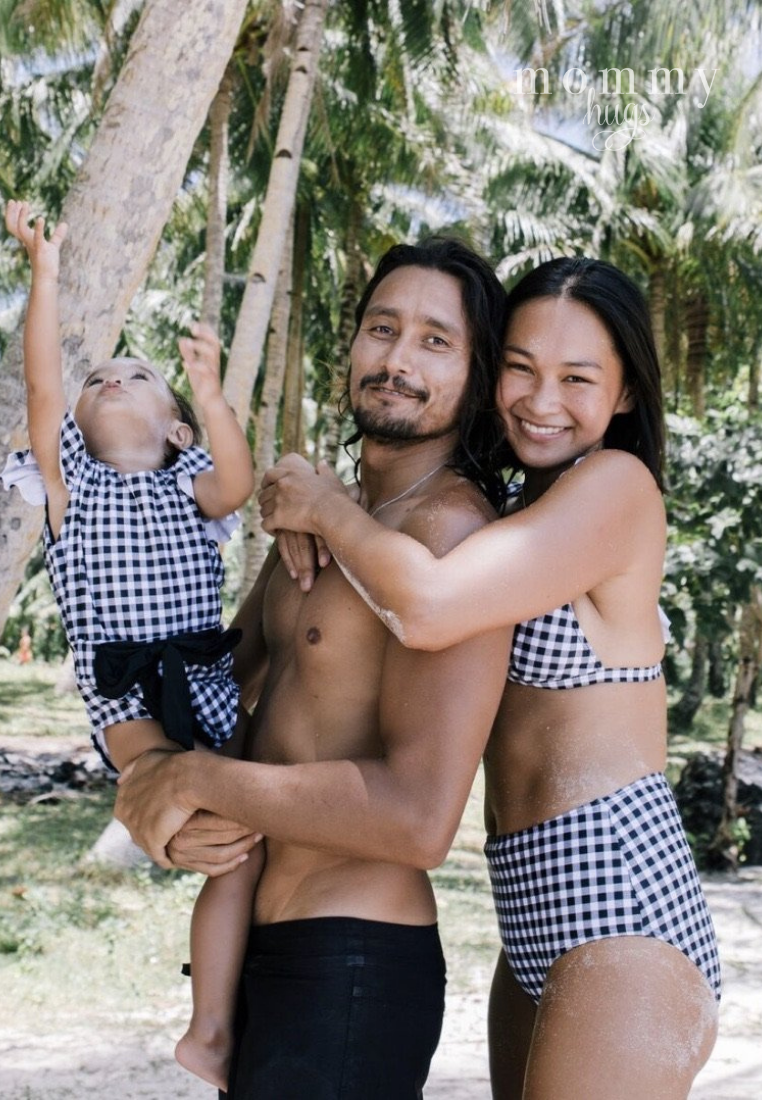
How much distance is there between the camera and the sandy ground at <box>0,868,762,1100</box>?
19.3ft

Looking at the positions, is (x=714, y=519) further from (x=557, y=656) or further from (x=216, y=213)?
(x=557, y=656)

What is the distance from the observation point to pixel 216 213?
43.6 ft

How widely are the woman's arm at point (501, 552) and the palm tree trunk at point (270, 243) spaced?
281 inches

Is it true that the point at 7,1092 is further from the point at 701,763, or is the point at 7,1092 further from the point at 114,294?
the point at 701,763

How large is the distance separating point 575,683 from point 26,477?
139cm

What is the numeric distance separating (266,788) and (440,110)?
59.7 ft

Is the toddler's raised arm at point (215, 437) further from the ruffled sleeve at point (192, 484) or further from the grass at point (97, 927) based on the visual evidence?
the grass at point (97, 927)

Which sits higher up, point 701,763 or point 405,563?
point 405,563

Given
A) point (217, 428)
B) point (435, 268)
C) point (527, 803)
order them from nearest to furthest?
1. point (527, 803)
2. point (435, 268)
3. point (217, 428)

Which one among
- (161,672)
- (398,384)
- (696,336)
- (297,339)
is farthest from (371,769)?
(696,336)

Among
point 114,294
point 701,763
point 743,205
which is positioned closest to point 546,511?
point 114,294

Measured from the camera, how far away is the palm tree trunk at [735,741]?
11.3 m

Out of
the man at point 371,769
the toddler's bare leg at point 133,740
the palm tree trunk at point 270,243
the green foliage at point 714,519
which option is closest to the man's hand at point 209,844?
the man at point 371,769

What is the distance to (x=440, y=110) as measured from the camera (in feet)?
62.3
